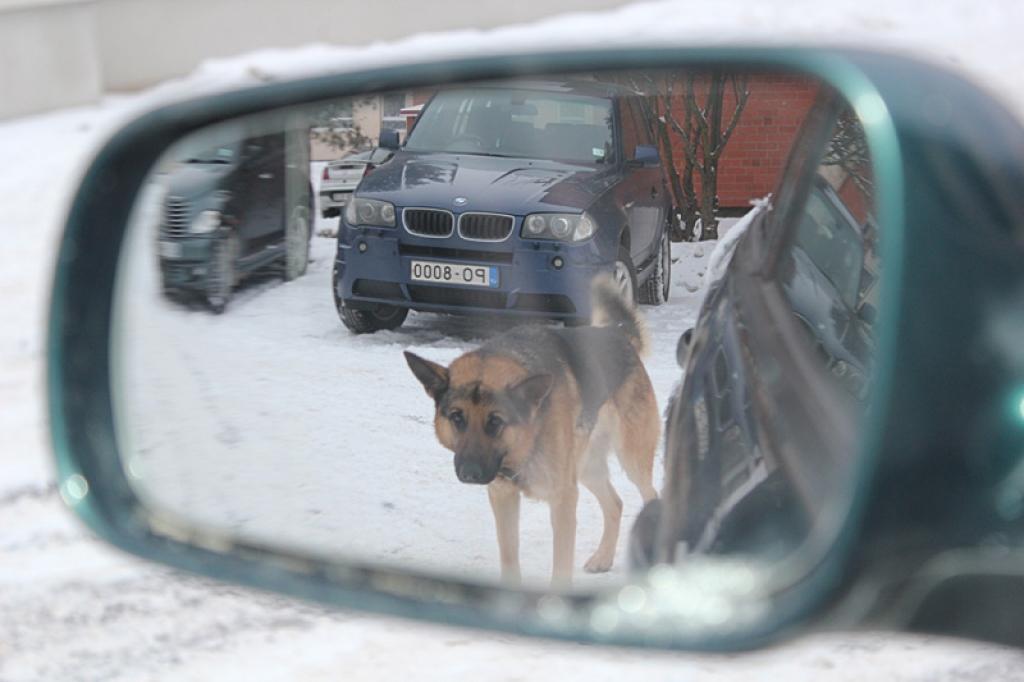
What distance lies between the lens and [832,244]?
5.81 feet

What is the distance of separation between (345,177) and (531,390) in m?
0.47

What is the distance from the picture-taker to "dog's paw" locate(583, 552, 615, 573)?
138 cm

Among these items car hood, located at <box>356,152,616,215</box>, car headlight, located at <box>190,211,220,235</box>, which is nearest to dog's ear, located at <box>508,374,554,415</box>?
car hood, located at <box>356,152,616,215</box>

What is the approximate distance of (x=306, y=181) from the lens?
1783 mm

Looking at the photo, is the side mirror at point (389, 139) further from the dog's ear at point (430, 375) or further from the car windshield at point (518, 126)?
the dog's ear at point (430, 375)

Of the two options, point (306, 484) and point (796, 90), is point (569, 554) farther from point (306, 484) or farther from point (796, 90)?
point (796, 90)

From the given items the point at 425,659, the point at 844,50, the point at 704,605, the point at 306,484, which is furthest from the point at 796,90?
the point at 425,659

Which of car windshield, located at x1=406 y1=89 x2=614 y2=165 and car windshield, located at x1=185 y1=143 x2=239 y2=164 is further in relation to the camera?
car windshield, located at x1=185 y1=143 x2=239 y2=164

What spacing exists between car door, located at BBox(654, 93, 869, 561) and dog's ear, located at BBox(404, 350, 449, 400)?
30 centimetres

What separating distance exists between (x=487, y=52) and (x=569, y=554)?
73cm

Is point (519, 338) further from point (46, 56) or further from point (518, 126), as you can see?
point (46, 56)

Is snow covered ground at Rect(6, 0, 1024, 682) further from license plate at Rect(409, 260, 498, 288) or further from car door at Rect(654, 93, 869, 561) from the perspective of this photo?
car door at Rect(654, 93, 869, 561)

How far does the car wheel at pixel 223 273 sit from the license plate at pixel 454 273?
345mm

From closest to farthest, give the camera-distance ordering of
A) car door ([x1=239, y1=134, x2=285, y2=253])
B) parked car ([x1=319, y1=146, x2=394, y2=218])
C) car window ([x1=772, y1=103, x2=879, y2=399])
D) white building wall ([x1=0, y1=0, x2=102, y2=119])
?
car window ([x1=772, y1=103, x2=879, y2=399])
parked car ([x1=319, y1=146, x2=394, y2=218])
car door ([x1=239, y1=134, x2=285, y2=253])
white building wall ([x1=0, y1=0, x2=102, y2=119])
